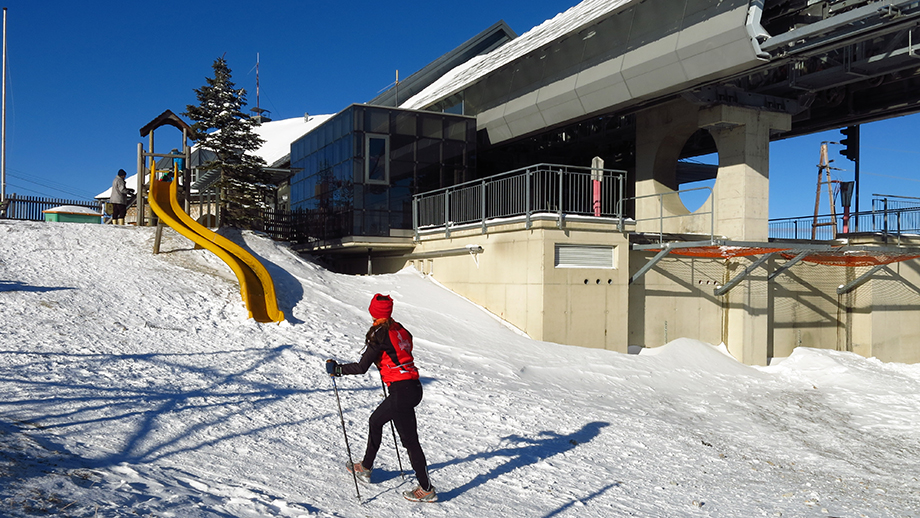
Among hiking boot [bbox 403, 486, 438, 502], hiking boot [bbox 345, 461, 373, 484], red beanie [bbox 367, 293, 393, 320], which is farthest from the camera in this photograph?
hiking boot [bbox 345, 461, 373, 484]

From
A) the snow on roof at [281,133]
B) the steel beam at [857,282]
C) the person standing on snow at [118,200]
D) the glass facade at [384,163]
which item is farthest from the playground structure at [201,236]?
the snow on roof at [281,133]

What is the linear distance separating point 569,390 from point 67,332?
7.82 metres

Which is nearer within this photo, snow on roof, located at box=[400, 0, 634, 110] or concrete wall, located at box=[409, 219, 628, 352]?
concrete wall, located at box=[409, 219, 628, 352]

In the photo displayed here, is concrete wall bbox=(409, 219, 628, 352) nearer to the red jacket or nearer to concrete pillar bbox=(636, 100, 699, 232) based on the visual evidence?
concrete pillar bbox=(636, 100, 699, 232)

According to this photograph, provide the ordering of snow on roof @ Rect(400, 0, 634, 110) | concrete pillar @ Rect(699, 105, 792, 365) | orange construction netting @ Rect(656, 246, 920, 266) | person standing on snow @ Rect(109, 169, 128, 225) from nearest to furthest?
1. orange construction netting @ Rect(656, 246, 920, 266)
2. concrete pillar @ Rect(699, 105, 792, 365)
3. person standing on snow @ Rect(109, 169, 128, 225)
4. snow on roof @ Rect(400, 0, 634, 110)

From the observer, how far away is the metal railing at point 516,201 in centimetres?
1466

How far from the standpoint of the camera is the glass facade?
18.8m

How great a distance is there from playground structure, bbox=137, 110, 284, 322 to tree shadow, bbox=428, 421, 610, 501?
512 cm

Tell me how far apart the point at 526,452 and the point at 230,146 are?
812 inches

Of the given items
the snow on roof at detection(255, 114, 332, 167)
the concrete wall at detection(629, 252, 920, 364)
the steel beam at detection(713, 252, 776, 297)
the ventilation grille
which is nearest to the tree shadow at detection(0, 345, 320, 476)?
the ventilation grille

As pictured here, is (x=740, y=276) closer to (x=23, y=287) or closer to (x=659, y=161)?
(x=659, y=161)

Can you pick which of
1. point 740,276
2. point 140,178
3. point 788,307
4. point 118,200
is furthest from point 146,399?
point 788,307

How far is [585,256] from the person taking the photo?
569 inches

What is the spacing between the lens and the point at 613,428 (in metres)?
9.02
